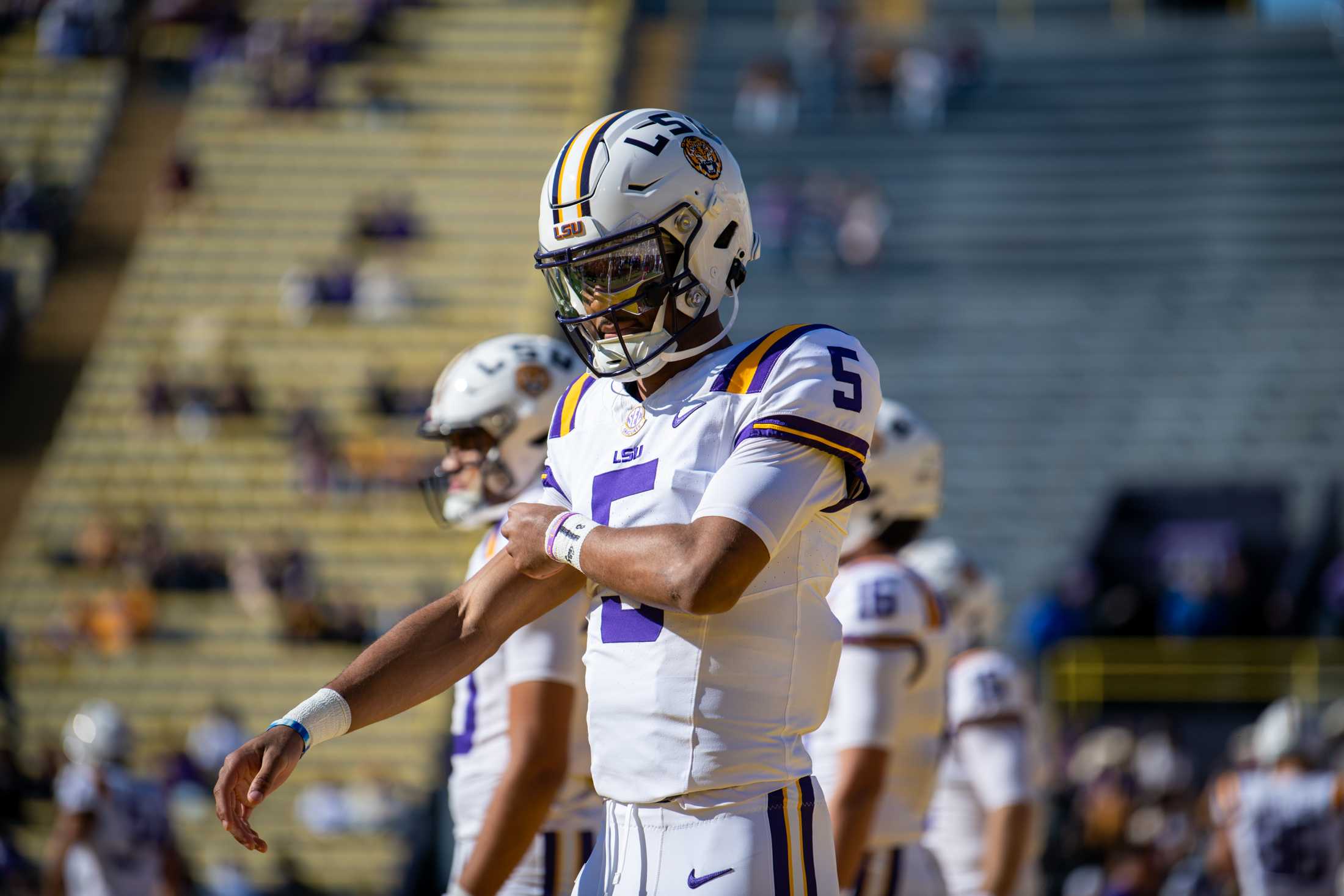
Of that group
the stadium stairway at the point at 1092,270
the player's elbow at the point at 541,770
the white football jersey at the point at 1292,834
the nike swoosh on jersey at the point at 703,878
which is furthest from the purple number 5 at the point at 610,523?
the stadium stairway at the point at 1092,270

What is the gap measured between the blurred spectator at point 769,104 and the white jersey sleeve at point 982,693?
896 inches

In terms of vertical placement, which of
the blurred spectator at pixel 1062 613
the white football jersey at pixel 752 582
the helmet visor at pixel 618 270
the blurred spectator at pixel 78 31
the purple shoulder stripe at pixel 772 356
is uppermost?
the helmet visor at pixel 618 270

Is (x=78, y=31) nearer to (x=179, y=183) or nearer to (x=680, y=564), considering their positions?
(x=179, y=183)

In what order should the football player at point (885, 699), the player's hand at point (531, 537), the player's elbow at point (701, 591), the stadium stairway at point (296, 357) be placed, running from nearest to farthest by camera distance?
the player's elbow at point (701, 591), the player's hand at point (531, 537), the football player at point (885, 699), the stadium stairway at point (296, 357)

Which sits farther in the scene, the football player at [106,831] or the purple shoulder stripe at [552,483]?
the football player at [106,831]

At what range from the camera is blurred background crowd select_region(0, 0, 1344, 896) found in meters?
17.8

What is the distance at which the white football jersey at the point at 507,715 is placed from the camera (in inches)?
177

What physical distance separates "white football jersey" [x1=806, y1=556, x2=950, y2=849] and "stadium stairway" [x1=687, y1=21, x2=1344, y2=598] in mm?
15312

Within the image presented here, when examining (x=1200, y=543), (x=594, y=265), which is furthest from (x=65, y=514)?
(x=594, y=265)

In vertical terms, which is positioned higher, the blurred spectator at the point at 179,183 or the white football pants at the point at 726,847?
the white football pants at the point at 726,847

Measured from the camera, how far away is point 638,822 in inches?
134

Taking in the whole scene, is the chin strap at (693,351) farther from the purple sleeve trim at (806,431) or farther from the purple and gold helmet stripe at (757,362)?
the purple sleeve trim at (806,431)

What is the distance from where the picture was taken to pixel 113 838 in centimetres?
935

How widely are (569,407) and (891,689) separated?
161cm
